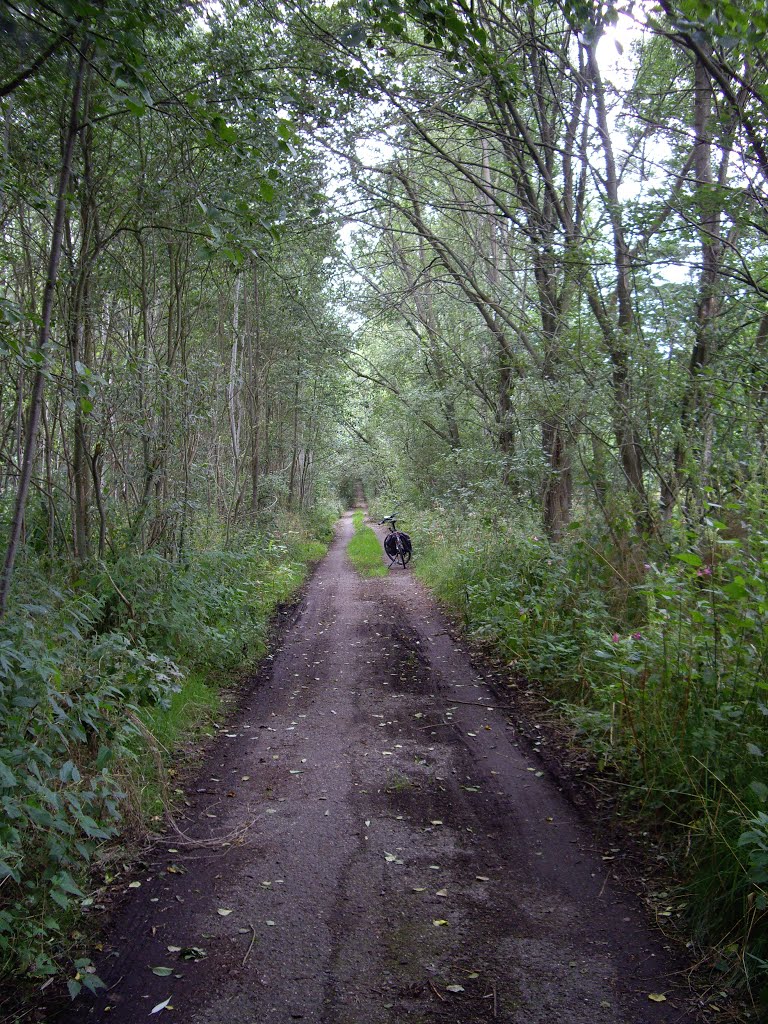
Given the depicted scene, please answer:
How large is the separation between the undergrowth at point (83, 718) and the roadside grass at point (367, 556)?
900cm

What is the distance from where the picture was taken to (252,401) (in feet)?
44.6

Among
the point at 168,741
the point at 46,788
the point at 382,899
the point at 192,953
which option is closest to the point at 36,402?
the point at 46,788

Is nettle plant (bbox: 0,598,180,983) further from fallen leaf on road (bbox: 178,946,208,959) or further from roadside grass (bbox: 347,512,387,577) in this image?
roadside grass (bbox: 347,512,387,577)

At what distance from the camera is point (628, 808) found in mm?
4328

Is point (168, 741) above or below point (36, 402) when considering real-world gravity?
below

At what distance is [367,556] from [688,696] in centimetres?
1571

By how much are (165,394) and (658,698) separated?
5.05m

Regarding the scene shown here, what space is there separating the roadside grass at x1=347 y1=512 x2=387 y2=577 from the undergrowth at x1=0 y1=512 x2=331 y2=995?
29.5 ft

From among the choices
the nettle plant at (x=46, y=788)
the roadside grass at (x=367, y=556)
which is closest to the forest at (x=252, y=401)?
the nettle plant at (x=46, y=788)

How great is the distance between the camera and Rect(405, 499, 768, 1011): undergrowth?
3.12 metres

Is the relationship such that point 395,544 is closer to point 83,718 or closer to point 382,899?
point 83,718

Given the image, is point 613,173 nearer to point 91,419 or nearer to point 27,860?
point 91,419

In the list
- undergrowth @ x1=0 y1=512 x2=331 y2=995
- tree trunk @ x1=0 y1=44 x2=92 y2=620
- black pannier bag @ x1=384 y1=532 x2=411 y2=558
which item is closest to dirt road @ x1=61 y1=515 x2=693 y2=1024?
undergrowth @ x1=0 y1=512 x2=331 y2=995

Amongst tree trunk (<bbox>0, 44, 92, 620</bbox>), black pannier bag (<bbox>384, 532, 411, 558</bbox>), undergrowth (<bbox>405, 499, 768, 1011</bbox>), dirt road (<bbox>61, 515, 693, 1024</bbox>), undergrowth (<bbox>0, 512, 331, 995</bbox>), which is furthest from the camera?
black pannier bag (<bbox>384, 532, 411, 558</bbox>)
